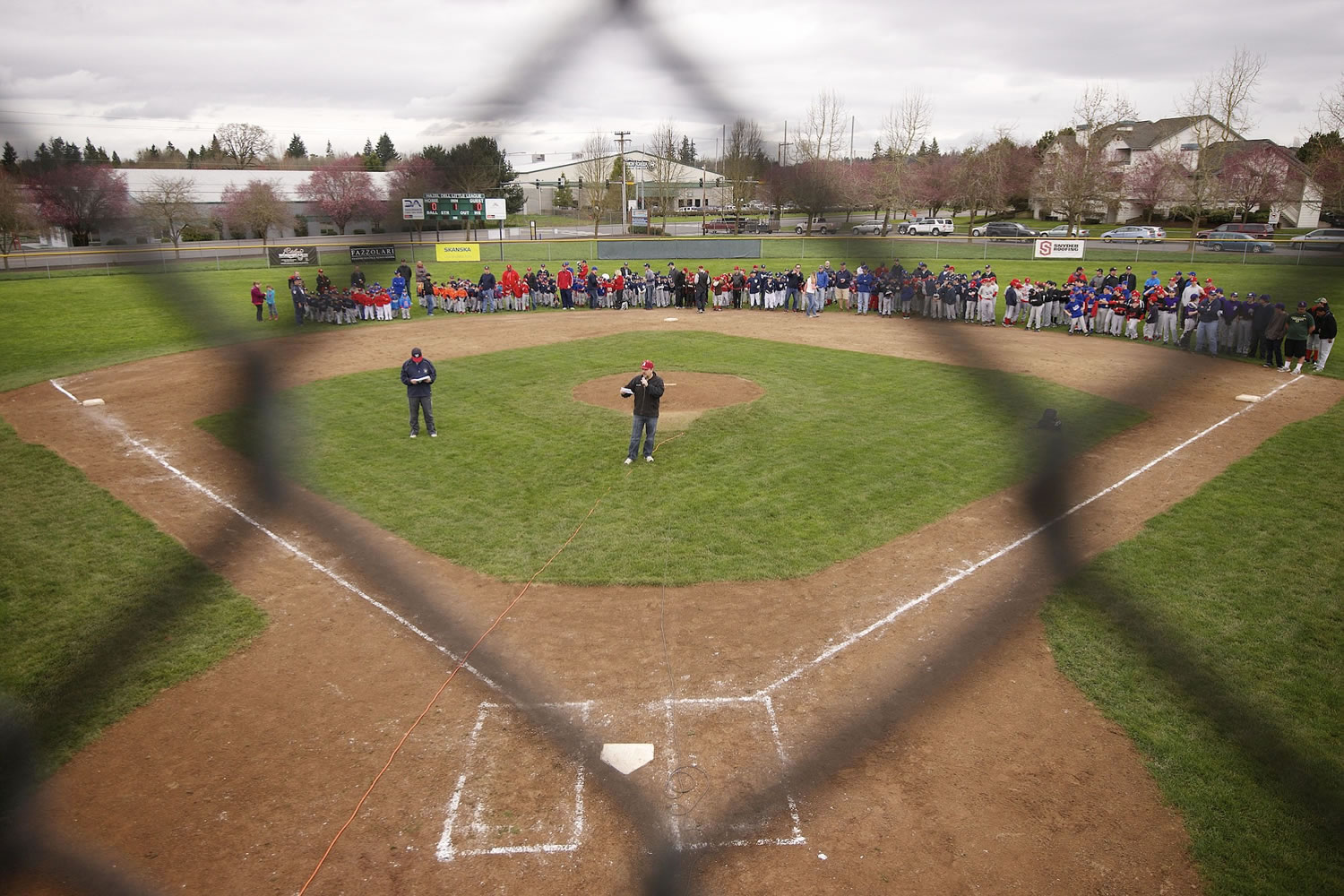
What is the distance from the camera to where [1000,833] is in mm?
6922

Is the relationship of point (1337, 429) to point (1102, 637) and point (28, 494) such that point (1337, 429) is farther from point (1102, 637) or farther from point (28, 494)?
point (28, 494)

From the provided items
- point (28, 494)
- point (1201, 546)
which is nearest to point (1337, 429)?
point (1201, 546)

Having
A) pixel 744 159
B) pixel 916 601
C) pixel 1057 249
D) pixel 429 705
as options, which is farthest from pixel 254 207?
pixel 1057 249

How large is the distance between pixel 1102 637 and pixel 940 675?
2.41 meters

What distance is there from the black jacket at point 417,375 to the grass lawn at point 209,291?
2061 millimetres

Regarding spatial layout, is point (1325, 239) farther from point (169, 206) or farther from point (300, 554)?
point (300, 554)

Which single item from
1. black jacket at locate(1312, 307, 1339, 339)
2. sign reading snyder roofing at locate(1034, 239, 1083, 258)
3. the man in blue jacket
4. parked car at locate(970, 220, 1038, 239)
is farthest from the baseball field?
sign reading snyder roofing at locate(1034, 239, 1083, 258)

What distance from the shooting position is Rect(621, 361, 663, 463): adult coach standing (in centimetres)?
1583

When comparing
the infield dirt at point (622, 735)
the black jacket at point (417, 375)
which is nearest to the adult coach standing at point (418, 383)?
the black jacket at point (417, 375)

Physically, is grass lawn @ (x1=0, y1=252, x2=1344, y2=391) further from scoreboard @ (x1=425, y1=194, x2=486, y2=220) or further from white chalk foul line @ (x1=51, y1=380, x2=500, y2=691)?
white chalk foul line @ (x1=51, y1=380, x2=500, y2=691)

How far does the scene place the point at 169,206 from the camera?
2.12 m

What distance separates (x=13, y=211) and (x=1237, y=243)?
4.40 meters

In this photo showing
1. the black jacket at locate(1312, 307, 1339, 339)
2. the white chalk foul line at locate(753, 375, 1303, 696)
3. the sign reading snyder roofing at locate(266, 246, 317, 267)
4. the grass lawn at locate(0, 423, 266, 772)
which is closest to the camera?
the sign reading snyder roofing at locate(266, 246, 317, 267)

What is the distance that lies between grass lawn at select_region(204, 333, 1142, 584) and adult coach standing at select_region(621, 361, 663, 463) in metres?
0.48
